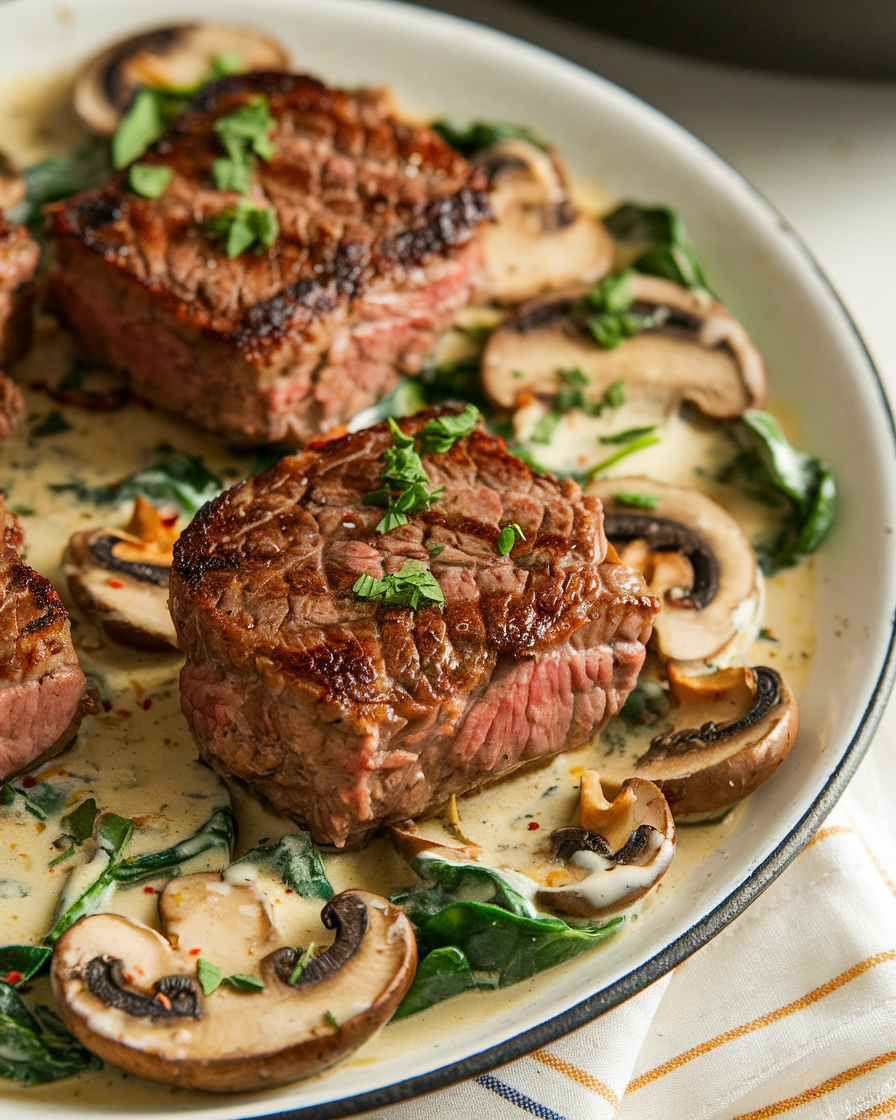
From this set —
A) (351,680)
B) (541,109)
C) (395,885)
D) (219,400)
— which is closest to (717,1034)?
(395,885)

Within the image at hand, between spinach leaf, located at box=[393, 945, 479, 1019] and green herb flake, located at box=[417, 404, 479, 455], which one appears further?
green herb flake, located at box=[417, 404, 479, 455]

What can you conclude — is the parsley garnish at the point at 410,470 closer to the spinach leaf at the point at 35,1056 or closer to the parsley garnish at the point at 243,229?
the parsley garnish at the point at 243,229

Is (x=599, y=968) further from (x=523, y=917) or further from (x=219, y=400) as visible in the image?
(x=219, y=400)

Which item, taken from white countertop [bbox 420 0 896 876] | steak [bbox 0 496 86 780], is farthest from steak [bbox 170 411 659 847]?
white countertop [bbox 420 0 896 876]

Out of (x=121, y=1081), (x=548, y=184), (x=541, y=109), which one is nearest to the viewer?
(x=121, y=1081)

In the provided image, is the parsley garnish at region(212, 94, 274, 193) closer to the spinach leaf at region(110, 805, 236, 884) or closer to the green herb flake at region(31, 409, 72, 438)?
the green herb flake at region(31, 409, 72, 438)
